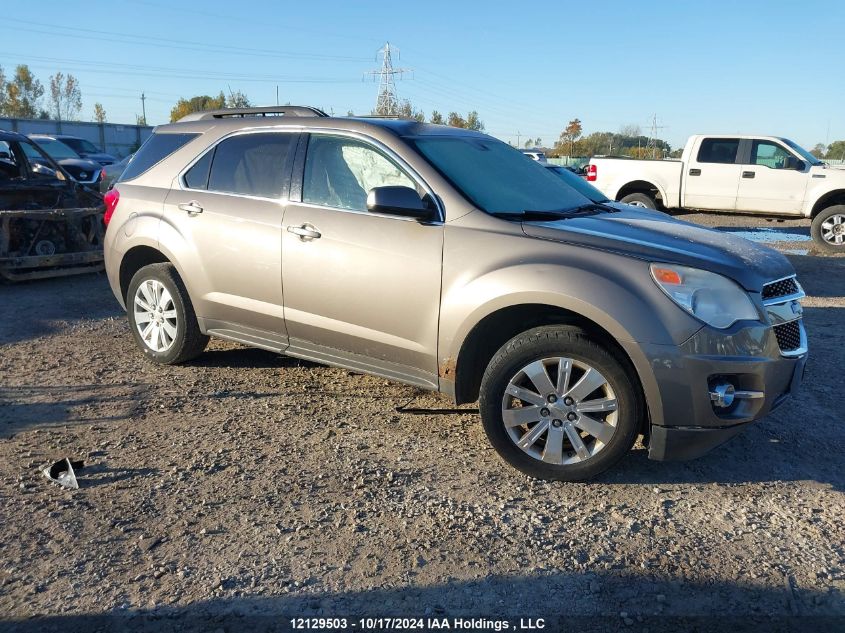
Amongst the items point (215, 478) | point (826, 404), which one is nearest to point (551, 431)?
point (215, 478)

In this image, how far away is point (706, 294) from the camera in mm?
A: 3502

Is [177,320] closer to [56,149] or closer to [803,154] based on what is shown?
[803,154]

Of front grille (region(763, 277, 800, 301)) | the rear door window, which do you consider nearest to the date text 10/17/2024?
front grille (region(763, 277, 800, 301))

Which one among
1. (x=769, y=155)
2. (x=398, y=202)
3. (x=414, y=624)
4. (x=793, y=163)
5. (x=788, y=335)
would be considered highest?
(x=769, y=155)

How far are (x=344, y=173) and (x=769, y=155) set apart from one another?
464 inches

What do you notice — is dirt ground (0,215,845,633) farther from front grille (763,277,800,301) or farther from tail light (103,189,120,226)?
tail light (103,189,120,226)

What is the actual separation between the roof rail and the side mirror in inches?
49.4

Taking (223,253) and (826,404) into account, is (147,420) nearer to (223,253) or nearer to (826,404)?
(223,253)

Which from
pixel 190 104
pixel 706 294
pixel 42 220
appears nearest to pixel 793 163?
pixel 706 294

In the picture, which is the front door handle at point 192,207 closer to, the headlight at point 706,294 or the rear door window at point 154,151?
the rear door window at point 154,151

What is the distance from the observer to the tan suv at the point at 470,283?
11.6 ft

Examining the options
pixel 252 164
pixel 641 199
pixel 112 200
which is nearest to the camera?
pixel 252 164

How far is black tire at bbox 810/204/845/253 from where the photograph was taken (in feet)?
42.4

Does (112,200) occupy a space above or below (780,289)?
above
